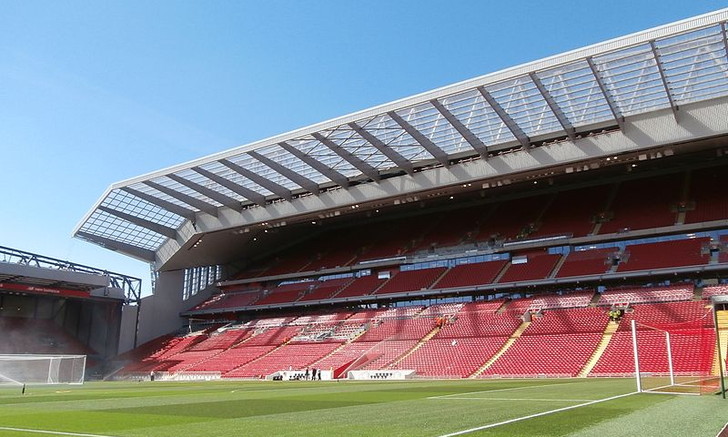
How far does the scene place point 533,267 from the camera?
41.8 metres

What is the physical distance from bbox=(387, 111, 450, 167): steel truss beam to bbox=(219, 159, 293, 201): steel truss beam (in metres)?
12.9

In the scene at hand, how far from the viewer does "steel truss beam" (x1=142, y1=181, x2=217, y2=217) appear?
4305 cm

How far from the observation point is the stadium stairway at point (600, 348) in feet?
93.1

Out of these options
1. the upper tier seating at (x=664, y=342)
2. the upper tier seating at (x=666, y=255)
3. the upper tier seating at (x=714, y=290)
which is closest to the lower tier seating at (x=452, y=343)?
the upper tier seating at (x=664, y=342)

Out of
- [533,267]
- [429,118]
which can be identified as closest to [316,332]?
[533,267]

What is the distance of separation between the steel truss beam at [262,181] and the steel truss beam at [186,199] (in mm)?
7118

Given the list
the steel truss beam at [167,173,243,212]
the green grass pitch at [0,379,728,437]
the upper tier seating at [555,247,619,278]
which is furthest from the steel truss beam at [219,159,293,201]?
the green grass pitch at [0,379,728,437]

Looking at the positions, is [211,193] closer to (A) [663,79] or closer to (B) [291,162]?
(B) [291,162]

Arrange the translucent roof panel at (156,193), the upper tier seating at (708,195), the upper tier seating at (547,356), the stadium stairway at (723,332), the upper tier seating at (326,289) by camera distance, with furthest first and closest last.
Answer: the upper tier seating at (326,289) < the translucent roof panel at (156,193) < the upper tier seating at (708,195) < the upper tier seating at (547,356) < the stadium stairway at (723,332)

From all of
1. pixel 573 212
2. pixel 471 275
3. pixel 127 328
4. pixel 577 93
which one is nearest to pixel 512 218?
pixel 573 212

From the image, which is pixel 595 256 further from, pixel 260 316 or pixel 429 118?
pixel 260 316

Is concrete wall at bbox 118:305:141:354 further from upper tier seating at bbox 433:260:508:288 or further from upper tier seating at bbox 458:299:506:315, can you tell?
upper tier seating at bbox 458:299:506:315

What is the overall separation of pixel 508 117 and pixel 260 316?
3499 cm

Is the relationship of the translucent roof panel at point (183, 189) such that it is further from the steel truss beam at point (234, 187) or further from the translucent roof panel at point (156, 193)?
the steel truss beam at point (234, 187)
